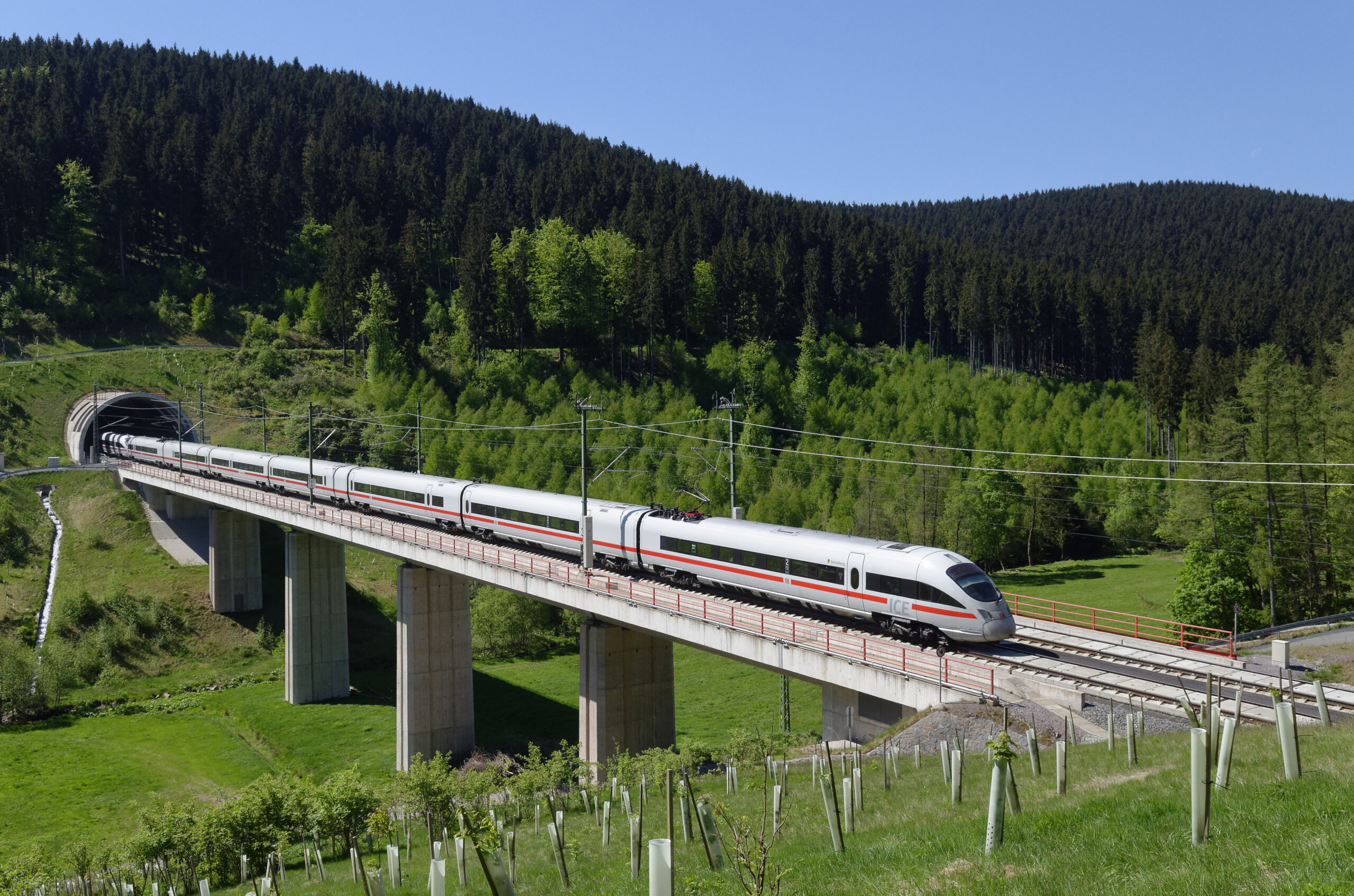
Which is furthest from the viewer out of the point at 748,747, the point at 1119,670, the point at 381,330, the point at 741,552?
the point at 381,330

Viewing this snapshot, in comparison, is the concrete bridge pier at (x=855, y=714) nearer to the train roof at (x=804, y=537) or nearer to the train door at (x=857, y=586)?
the train door at (x=857, y=586)

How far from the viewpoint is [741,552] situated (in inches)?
1155

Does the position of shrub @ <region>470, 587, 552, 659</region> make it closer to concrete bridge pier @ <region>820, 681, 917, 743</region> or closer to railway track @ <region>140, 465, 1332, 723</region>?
railway track @ <region>140, 465, 1332, 723</region>

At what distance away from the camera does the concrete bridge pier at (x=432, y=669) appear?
4269cm

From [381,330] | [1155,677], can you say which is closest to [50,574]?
A: [381,330]

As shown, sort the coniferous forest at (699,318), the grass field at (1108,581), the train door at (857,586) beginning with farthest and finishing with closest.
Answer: the coniferous forest at (699,318) < the grass field at (1108,581) < the train door at (857,586)

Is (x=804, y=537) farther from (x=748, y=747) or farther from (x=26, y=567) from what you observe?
(x=26, y=567)

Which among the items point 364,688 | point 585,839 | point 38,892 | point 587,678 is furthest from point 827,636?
point 364,688

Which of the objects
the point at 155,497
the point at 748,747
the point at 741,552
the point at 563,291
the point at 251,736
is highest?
the point at 563,291

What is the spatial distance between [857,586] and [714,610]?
202 inches

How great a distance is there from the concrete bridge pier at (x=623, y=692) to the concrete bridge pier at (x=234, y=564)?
39418 millimetres

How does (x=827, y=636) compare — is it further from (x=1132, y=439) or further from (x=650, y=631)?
(x=1132, y=439)

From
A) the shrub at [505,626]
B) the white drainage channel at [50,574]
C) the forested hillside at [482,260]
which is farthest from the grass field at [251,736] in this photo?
the forested hillside at [482,260]

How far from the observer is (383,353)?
9169 centimetres
